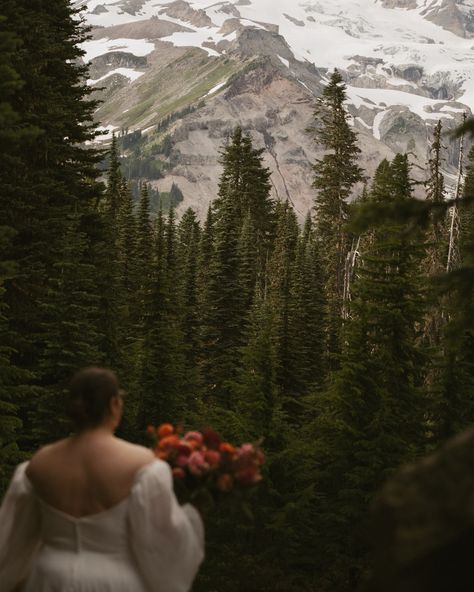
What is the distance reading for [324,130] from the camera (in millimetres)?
41344

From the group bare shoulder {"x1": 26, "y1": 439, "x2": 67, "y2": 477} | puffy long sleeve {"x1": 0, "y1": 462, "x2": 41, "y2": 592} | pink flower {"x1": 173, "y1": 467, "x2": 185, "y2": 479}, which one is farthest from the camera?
pink flower {"x1": 173, "y1": 467, "x2": 185, "y2": 479}

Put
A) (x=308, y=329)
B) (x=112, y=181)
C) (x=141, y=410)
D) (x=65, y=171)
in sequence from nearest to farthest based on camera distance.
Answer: (x=65, y=171) < (x=141, y=410) < (x=308, y=329) < (x=112, y=181)

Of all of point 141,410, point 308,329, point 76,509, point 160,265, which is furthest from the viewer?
point 308,329

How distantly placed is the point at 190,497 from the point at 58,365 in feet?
36.3

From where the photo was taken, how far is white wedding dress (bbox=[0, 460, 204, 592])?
13.2 ft

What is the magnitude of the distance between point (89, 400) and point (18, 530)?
103cm

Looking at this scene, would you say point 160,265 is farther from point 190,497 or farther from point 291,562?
point 190,497

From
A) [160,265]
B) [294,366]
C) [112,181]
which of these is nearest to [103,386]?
[160,265]

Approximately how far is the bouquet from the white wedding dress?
283 millimetres

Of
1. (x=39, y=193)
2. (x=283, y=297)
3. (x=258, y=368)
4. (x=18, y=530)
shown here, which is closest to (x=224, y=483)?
(x=18, y=530)

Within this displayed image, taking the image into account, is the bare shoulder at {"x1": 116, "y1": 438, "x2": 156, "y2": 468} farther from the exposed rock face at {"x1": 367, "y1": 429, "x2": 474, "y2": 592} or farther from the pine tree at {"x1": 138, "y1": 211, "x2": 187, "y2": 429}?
the pine tree at {"x1": 138, "y1": 211, "x2": 187, "y2": 429}

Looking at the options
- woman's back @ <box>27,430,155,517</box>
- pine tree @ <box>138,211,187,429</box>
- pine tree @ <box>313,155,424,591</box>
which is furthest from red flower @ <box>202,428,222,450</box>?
pine tree @ <box>138,211,187,429</box>

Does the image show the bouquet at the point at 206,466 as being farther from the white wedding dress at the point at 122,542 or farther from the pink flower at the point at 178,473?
the white wedding dress at the point at 122,542

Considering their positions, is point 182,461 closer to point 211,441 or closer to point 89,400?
point 211,441
